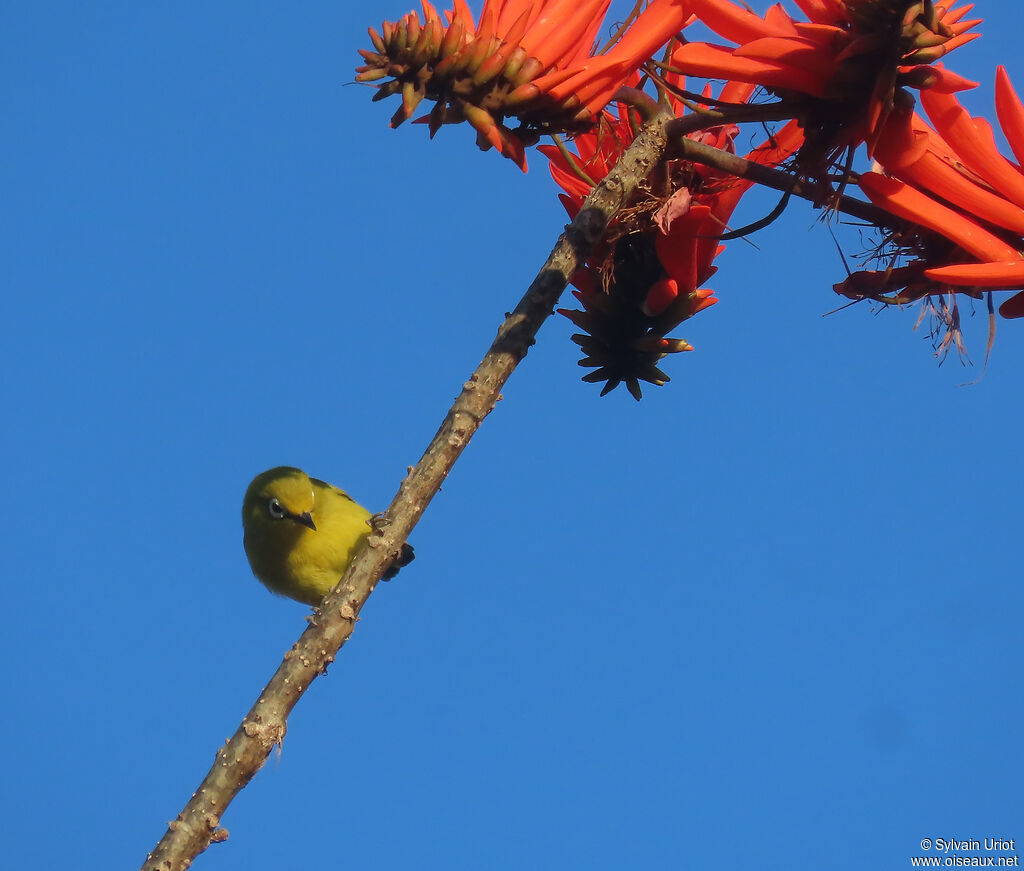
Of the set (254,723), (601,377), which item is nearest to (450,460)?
(254,723)

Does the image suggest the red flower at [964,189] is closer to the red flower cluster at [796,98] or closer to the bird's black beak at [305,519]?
the red flower cluster at [796,98]

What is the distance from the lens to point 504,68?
2.06 meters

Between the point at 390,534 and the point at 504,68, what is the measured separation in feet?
3.23

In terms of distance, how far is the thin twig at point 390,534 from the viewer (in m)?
1.91

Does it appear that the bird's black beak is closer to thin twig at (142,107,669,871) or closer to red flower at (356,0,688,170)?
thin twig at (142,107,669,871)

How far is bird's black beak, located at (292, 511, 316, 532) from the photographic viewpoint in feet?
20.4

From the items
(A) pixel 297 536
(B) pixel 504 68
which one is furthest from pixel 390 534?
(A) pixel 297 536

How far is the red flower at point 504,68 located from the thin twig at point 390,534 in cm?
21

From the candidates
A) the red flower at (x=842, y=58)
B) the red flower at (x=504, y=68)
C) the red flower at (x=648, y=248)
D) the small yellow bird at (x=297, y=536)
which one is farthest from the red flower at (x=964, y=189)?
the small yellow bird at (x=297, y=536)

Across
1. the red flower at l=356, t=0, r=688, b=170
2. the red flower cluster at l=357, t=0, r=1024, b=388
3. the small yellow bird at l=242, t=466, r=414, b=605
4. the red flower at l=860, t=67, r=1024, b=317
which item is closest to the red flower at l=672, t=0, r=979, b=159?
the red flower cluster at l=357, t=0, r=1024, b=388

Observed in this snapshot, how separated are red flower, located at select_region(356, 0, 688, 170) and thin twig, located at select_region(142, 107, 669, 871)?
0.21 metres

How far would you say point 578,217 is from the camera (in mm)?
2330

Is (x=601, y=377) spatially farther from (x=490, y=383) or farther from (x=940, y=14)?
(x=940, y=14)

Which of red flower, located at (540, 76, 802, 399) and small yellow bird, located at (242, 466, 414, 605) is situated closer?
red flower, located at (540, 76, 802, 399)
